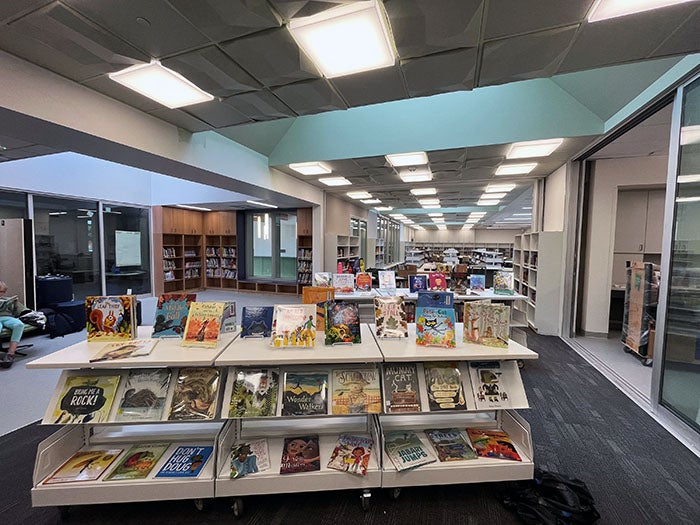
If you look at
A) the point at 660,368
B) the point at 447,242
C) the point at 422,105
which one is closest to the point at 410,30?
the point at 422,105

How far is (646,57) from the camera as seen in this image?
219cm

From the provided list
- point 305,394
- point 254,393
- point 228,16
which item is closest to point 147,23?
point 228,16

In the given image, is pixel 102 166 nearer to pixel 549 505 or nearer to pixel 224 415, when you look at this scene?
pixel 224 415

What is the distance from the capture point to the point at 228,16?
5.82 ft

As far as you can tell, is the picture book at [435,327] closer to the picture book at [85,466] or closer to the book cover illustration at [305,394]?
the book cover illustration at [305,394]

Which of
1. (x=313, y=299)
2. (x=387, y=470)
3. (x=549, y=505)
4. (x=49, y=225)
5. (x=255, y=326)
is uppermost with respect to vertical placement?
(x=49, y=225)

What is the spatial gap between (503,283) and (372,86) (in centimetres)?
328

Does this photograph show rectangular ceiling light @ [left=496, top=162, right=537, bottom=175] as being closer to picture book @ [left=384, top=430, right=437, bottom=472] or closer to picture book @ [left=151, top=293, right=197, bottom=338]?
picture book @ [left=384, top=430, right=437, bottom=472]

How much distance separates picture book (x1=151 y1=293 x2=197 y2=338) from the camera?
2.08 m

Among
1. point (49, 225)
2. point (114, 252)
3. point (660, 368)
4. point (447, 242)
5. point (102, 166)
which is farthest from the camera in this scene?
point (447, 242)

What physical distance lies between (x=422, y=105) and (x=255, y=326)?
12.5 feet

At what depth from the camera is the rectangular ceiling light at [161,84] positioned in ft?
7.72

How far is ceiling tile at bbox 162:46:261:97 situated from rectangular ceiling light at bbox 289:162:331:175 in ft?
8.21

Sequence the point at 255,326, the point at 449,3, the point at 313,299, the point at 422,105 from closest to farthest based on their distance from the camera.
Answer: the point at 449,3
the point at 255,326
the point at 313,299
the point at 422,105
